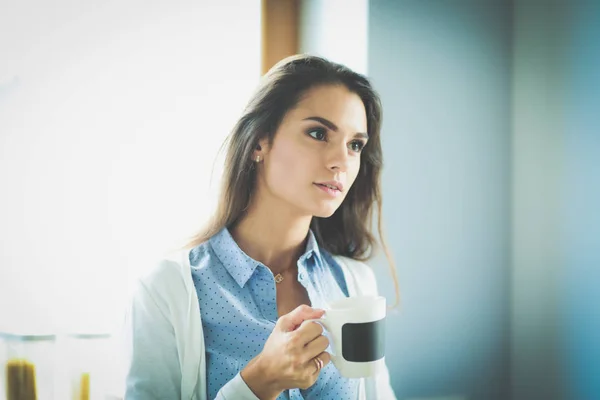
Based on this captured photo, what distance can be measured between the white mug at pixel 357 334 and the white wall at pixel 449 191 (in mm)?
681

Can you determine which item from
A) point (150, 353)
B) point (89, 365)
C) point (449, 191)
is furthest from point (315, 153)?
point (89, 365)

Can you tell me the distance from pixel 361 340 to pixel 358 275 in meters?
0.44

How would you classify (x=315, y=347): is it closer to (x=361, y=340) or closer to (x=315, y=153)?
(x=361, y=340)

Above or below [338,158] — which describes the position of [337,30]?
above

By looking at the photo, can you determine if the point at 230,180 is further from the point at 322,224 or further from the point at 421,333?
the point at 421,333

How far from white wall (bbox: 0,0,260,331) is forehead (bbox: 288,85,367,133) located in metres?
0.30

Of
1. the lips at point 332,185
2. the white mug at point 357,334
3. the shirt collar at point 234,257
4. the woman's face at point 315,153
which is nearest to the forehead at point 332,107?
the woman's face at point 315,153

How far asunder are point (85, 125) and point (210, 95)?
1.13 ft

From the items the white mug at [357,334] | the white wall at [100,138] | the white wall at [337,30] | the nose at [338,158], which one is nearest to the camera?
the white mug at [357,334]

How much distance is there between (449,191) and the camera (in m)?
1.43

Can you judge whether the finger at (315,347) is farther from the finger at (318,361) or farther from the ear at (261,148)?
the ear at (261,148)

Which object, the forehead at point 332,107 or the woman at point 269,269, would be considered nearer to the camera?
the woman at point 269,269

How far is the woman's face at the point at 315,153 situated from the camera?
1.01 m

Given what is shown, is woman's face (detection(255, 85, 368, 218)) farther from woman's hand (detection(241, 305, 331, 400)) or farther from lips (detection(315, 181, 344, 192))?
woman's hand (detection(241, 305, 331, 400))
